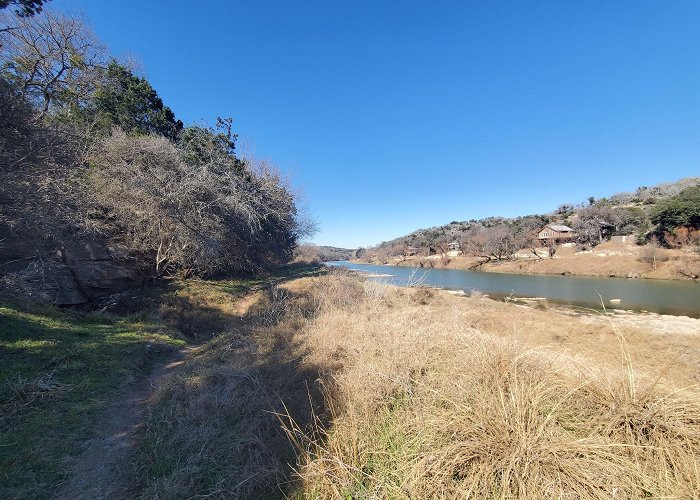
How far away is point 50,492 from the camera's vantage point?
2.69 metres

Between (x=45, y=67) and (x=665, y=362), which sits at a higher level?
(x=45, y=67)

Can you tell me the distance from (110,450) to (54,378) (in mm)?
2226

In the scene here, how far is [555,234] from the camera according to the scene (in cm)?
4856

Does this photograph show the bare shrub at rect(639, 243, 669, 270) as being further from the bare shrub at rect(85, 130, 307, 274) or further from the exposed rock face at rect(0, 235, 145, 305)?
the exposed rock face at rect(0, 235, 145, 305)

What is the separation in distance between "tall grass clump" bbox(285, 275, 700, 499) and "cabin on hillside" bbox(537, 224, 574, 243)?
54963 millimetres

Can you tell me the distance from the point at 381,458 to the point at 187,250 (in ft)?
40.8

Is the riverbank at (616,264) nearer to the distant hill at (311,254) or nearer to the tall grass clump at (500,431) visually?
the distant hill at (311,254)

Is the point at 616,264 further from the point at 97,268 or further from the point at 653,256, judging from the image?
the point at 97,268

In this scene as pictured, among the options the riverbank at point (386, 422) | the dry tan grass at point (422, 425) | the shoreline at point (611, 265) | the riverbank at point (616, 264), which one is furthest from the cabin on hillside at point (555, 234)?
the dry tan grass at point (422, 425)

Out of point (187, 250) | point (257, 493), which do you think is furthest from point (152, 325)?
point (257, 493)

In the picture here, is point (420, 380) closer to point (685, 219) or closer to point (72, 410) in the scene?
point (72, 410)

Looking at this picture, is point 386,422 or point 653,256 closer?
point 386,422

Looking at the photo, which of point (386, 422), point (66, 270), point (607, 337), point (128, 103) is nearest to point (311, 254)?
point (128, 103)

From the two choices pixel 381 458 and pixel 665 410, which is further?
pixel 381 458
